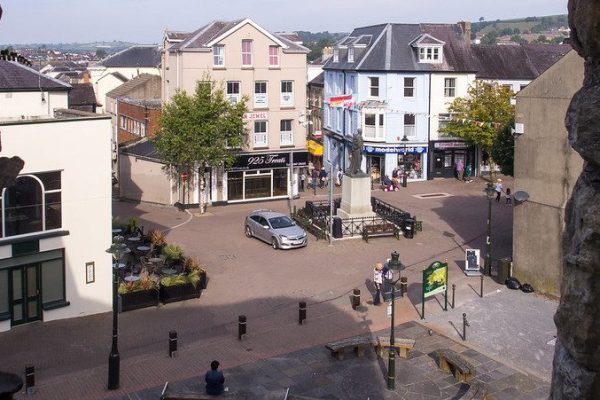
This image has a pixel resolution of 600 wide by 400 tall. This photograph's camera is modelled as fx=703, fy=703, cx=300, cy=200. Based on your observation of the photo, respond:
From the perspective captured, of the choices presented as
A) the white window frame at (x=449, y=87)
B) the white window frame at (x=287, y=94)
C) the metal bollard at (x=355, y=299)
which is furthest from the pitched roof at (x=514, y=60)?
the metal bollard at (x=355, y=299)

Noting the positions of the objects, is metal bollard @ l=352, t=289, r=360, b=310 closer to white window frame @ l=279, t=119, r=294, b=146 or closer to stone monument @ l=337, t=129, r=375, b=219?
stone monument @ l=337, t=129, r=375, b=219

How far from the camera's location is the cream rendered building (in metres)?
38.9

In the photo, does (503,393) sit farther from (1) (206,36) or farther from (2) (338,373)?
(1) (206,36)

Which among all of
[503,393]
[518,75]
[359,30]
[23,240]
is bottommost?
[503,393]

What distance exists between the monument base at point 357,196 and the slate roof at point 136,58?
5867 cm

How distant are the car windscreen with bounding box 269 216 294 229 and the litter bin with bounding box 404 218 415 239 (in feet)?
16.8

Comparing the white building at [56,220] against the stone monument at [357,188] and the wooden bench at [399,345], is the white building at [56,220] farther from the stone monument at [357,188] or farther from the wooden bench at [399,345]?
the stone monument at [357,188]

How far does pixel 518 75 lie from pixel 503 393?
41272 millimetres

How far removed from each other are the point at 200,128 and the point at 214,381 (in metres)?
22.6

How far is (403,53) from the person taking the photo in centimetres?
4850

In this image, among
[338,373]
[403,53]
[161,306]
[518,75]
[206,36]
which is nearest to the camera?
[338,373]

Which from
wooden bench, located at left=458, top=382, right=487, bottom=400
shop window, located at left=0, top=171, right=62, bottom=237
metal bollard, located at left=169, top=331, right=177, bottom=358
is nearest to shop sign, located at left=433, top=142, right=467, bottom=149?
shop window, located at left=0, top=171, right=62, bottom=237

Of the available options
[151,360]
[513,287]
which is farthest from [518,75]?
[151,360]

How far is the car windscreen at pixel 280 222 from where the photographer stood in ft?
98.5
